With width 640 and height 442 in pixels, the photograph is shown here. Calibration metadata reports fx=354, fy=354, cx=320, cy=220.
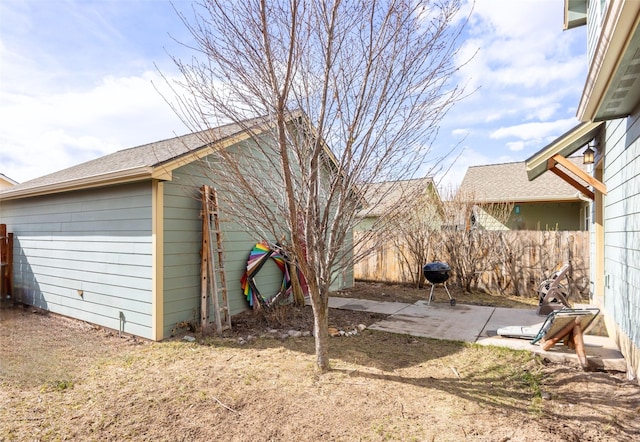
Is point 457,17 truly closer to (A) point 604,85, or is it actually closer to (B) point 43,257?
(A) point 604,85

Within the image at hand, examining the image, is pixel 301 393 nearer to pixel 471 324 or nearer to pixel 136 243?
pixel 136 243

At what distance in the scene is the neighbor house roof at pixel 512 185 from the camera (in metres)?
12.8

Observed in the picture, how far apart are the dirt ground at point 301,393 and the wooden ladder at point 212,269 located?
566 millimetres

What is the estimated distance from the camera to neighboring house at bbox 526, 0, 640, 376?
106 inches

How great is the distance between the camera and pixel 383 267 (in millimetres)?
11406

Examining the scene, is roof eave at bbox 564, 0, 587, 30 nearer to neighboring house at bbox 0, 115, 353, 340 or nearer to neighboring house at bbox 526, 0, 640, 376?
neighboring house at bbox 526, 0, 640, 376

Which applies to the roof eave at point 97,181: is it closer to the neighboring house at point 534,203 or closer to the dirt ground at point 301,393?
the dirt ground at point 301,393

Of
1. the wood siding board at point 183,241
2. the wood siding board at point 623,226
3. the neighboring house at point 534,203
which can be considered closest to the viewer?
the wood siding board at point 623,226

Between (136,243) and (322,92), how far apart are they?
3.94 metres

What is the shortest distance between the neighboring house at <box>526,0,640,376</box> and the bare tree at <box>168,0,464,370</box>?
51.9 inches

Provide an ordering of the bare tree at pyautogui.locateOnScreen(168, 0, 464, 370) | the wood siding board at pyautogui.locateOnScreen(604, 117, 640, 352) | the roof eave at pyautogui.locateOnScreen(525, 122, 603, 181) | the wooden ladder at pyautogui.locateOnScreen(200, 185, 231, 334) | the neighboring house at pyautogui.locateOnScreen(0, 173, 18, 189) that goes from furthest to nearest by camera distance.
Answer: the neighboring house at pyautogui.locateOnScreen(0, 173, 18, 189) → the wooden ladder at pyautogui.locateOnScreen(200, 185, 231, 334) → the roof eave at pyautogui.locateOnScreen(525, 122, 603, 181) → the wood siding board at pyautogui.locateOnScreen(604, 117, 640, 352) → the bare tree at pyautogui.locateOnScreen(168, 0, 464, 370)

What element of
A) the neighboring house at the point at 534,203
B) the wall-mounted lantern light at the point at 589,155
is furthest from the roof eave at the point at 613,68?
the neighboring house at the point at 534,203

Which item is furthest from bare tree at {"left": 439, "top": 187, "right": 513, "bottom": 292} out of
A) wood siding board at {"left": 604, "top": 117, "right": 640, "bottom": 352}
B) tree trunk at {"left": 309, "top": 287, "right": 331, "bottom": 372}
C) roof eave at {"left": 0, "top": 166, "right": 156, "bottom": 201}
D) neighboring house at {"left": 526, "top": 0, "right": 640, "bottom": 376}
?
roof eave at {"left": 0, "top": 166, "right": 156, "bottom": 201}

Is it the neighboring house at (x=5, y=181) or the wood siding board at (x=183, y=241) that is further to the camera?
the neighboring house at (x=5, y=181)
